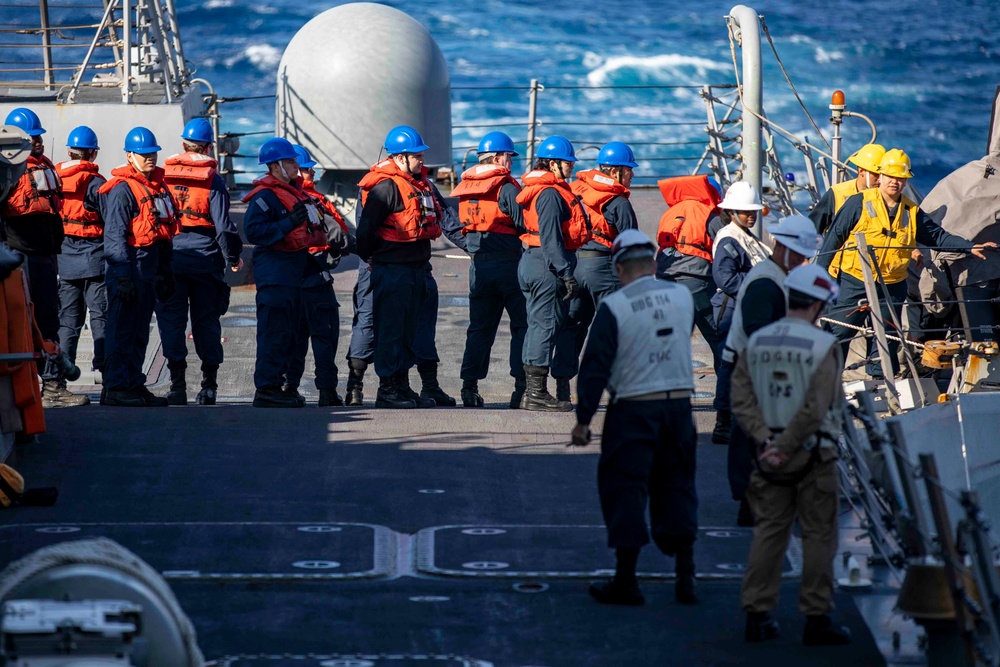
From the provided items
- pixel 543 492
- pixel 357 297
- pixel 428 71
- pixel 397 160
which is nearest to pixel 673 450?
pixel 543 492

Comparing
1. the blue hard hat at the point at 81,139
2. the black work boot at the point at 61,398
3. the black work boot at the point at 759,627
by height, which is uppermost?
the blue hard hat at the point at 81,139

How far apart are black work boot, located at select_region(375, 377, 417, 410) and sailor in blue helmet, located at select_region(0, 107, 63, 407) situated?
2.28 metres

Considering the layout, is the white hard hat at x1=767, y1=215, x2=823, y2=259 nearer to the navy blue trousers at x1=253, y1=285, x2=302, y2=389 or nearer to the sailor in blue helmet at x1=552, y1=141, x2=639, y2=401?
the sailor in blue helmet at x1=552, y1=141, x2=639, y2=401

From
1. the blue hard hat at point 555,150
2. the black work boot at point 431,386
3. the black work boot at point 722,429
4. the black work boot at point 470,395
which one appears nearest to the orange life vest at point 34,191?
the black work boot at point 431,386

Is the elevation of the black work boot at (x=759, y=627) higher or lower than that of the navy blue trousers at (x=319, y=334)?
higher

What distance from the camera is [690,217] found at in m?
9.23

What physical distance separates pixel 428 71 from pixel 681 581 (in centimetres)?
1355

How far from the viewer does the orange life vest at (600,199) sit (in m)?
9.37

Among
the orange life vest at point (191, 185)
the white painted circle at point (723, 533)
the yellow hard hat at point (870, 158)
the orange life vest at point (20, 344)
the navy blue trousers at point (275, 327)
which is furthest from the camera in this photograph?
the orange life vest at point (191, 185)

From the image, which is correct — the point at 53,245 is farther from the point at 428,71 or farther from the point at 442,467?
the point at 428,71

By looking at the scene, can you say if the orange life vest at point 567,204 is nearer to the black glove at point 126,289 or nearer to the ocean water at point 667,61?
the black glove at point 126,289

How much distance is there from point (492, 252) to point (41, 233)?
10.3 feet

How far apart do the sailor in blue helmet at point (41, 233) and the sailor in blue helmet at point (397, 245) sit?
2.13 metres

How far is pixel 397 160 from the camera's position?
9.10 m
